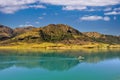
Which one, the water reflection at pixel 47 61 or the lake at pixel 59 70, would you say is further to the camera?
the water reflection at pixel 47 61

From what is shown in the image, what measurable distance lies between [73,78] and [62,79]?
294 centimetres

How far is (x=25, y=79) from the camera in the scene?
59.9 meters

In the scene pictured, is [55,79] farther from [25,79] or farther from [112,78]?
[112,78]

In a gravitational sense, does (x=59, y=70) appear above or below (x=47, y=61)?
below

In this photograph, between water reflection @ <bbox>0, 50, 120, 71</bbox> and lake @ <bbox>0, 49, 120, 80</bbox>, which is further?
water reflection @ <bbox>0, 50, 120, 71</bbox>

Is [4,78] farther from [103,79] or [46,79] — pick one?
[103,79]

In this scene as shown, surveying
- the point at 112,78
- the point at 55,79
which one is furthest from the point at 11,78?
the point at 112,78

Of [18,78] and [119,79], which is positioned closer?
[119,79]

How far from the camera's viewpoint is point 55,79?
60.3m

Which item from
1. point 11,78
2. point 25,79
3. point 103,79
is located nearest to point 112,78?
point 103,79

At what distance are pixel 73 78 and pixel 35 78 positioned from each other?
9568 millimetres

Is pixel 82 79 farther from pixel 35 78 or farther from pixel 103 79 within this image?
pixel 35 78

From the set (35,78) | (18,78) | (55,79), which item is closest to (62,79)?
(55,79)

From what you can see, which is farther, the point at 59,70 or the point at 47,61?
the point at 47,61
